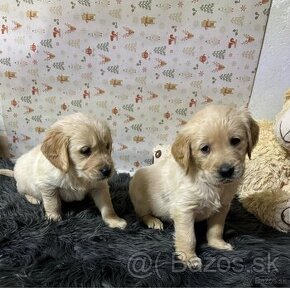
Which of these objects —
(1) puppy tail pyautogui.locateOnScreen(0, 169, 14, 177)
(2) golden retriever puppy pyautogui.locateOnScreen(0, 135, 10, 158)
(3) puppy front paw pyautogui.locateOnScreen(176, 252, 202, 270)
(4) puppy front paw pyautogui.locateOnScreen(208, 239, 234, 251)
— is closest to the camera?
(3) puppy front paw pyautogui.locateOnScreen(176, 252, 202, 270)

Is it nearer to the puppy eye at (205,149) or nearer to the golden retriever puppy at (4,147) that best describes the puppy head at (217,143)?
the puppy eye at (205,149)

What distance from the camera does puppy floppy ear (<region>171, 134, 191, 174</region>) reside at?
5.59ft

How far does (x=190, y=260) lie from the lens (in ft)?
5.94

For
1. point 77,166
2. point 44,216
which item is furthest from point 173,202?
point 44,216

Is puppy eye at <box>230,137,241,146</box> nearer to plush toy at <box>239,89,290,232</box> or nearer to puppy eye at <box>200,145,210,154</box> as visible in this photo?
puppy eye at <box>200,145,210,154</box>

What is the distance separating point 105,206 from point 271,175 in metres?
1.00

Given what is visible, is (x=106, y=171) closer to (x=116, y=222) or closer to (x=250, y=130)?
(x=116, y=222)

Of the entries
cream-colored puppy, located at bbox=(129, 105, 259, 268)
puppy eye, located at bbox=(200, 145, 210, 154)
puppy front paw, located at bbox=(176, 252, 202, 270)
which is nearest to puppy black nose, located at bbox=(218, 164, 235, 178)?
cream-colored puppy, located at bbox=(129, 105, 259, 268)

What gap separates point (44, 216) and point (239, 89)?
1454 millimetres

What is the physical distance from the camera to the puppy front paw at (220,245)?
192 cm

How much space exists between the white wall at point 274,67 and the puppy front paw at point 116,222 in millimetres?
1159

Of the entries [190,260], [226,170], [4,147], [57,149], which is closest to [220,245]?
[190,260]

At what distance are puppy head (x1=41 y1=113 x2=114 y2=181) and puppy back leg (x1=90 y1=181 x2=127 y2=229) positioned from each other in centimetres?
22

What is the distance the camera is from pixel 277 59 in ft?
7.77
